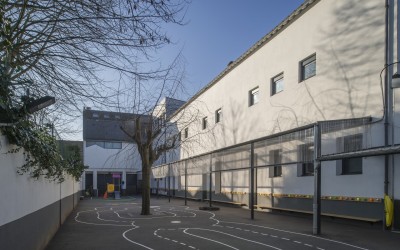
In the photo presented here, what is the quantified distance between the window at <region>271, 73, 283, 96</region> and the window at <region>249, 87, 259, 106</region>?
2.11 m

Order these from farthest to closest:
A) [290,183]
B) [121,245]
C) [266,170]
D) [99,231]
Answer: [266,170] < [290,183] < [99,231] < [121,245]

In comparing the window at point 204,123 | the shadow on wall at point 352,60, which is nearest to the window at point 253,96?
the shadow on wall at point 352,60

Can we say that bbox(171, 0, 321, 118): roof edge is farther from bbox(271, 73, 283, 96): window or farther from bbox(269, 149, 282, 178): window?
bbox(269, 149, 282, 178): window

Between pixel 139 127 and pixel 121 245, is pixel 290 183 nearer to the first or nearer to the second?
pixel 139 127

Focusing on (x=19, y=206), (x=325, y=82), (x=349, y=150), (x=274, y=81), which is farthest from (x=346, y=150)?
(x=19, y=206)

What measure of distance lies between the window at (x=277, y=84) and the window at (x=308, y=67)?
6.70ft

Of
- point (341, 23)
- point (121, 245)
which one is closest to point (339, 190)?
point (341, 23)

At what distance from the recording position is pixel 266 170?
74.1 feet

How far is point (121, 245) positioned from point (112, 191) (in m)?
40.1

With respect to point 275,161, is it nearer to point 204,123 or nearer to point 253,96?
point 253,96

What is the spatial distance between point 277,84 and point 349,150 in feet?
26.4

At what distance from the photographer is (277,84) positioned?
21734 millimetres

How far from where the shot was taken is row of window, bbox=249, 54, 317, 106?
18.3 meters

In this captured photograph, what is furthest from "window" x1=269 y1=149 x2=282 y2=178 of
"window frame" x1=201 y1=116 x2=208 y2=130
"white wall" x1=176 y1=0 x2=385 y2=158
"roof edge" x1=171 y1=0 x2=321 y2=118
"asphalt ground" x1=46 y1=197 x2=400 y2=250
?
"window frame" x1=201 y1=116 x2=208 y2=130
